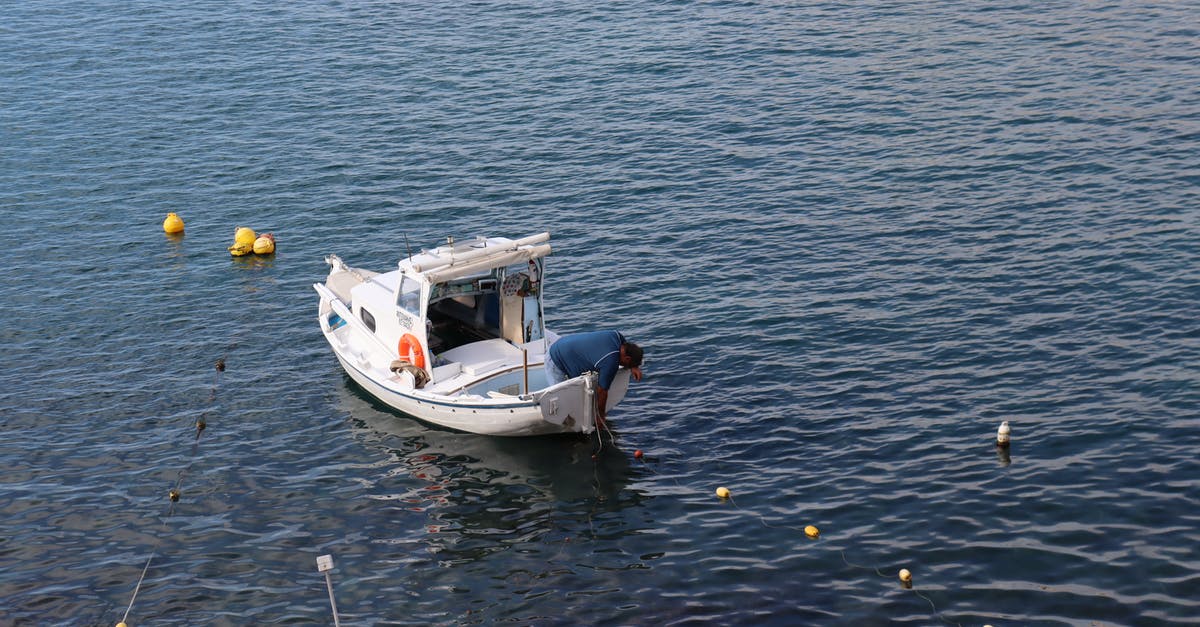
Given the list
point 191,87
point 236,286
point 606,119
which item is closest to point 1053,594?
point 236,286

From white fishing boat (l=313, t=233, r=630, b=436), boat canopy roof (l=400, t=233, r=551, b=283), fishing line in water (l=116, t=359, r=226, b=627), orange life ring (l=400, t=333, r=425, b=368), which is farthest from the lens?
orange life ring (l=400, t=333, r=425, b=368)

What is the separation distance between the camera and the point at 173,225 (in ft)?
125

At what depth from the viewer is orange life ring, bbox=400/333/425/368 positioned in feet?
84.2

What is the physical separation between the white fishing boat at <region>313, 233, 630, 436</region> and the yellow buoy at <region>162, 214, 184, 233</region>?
12.2 meters

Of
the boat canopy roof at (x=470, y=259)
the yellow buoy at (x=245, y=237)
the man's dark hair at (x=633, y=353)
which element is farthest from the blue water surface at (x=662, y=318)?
the boat canopy roof at (x=470, y=259)

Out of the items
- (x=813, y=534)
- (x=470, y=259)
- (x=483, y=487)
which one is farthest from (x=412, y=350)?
(x=813, y=534)

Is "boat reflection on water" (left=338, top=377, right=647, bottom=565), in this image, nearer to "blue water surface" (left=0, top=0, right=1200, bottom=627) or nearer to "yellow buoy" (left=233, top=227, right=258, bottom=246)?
"blue water surface" (left=0, top=0, right=1200, bottom=627)

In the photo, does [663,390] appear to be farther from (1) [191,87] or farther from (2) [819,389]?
(1) [191,87]

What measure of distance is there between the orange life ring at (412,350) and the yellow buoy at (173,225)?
15.3 metres

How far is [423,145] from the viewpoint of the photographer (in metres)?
44.0

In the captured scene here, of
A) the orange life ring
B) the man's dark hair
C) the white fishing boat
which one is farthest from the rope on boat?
the orange life ring

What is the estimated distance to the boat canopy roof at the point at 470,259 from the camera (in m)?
24.7

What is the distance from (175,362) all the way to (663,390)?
12.3 meters

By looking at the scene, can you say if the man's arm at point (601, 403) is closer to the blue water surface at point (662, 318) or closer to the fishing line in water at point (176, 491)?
the blue water surface at point (662, 318)
